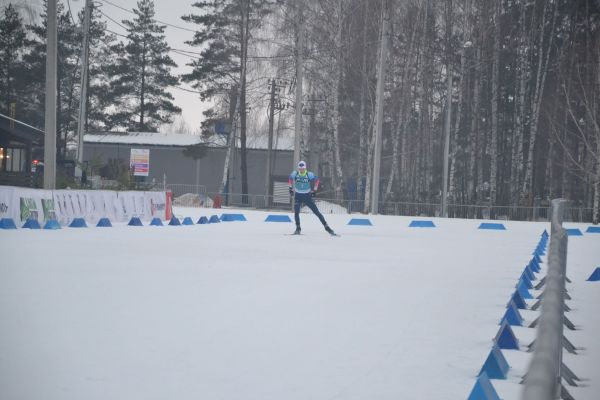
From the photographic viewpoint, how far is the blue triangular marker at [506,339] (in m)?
7.01

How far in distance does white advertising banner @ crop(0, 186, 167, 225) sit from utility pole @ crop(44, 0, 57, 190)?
0.79 meters

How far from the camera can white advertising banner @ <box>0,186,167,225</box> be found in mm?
21953

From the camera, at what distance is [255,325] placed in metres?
7.81

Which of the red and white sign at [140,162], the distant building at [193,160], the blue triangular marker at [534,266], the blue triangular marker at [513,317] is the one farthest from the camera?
the distant building at [193,160]

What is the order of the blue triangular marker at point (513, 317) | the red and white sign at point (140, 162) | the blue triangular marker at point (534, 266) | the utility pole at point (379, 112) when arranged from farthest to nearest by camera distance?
the red and white sign at point (140, 162), the utility pole at point (379, 112), the blue triangular marker at point (534, 266), the blue triangular marker at point (513, 317)

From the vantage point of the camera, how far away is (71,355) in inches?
244

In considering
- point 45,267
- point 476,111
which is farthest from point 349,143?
point 45,267

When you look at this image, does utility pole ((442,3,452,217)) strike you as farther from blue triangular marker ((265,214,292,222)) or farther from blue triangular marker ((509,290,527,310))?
blue triangular marker ((509,290,527,310))

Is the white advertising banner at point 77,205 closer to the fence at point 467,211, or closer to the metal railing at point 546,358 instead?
the fence at point 467,211

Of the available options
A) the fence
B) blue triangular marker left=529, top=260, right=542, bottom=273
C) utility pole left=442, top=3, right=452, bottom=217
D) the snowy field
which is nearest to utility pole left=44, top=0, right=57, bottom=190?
the snowy field

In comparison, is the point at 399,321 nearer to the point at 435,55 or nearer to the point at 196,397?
the point at 196,397

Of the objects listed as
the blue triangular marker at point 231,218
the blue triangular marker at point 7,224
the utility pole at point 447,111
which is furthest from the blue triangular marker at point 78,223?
the utility pole at point 447,111

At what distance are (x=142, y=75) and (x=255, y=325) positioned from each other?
232ft

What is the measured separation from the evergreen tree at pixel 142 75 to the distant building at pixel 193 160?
10292mm
